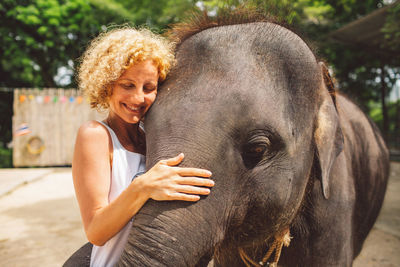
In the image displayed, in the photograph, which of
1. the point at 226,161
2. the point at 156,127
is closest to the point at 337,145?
the point at 226,161

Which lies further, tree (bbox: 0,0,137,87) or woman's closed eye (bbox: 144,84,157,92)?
tree (bbox: 0,0,137,87)

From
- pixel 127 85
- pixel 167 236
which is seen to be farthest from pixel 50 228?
pixel 167 236

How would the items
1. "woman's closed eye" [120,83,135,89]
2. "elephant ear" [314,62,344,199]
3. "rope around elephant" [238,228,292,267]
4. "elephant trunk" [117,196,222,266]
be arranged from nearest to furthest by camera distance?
1. "elephant trunk" [117,196,222,266]
2. "woman's closed eye" [120,83,135,89]
3. "elephant ear" [314,62,344,199]
4. "rope around elephant" [238,228,292,267]

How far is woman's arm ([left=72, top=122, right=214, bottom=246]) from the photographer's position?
1.23 meters

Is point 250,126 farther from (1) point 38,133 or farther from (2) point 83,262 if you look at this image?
(1) point 38,133

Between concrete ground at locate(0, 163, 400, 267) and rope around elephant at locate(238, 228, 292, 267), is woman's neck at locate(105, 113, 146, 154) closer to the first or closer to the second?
rope around elephant at locate(238, 228, 292, 267)

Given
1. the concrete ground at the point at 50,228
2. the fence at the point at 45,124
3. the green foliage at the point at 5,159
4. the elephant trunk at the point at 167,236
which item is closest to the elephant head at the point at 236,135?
the elephant trunk at the point at 167,236

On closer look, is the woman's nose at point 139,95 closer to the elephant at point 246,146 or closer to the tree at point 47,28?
the elephant at point 246,146

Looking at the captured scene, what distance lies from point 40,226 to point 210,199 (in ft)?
15.5

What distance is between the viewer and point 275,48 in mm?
1672

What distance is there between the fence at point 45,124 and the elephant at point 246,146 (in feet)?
32.5

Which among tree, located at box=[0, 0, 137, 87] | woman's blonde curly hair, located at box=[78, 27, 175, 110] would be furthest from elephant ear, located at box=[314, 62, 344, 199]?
tree, located at box=[0, 0, 137, 87]

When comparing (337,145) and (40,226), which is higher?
(337,145)

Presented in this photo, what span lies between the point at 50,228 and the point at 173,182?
4.57 metres
